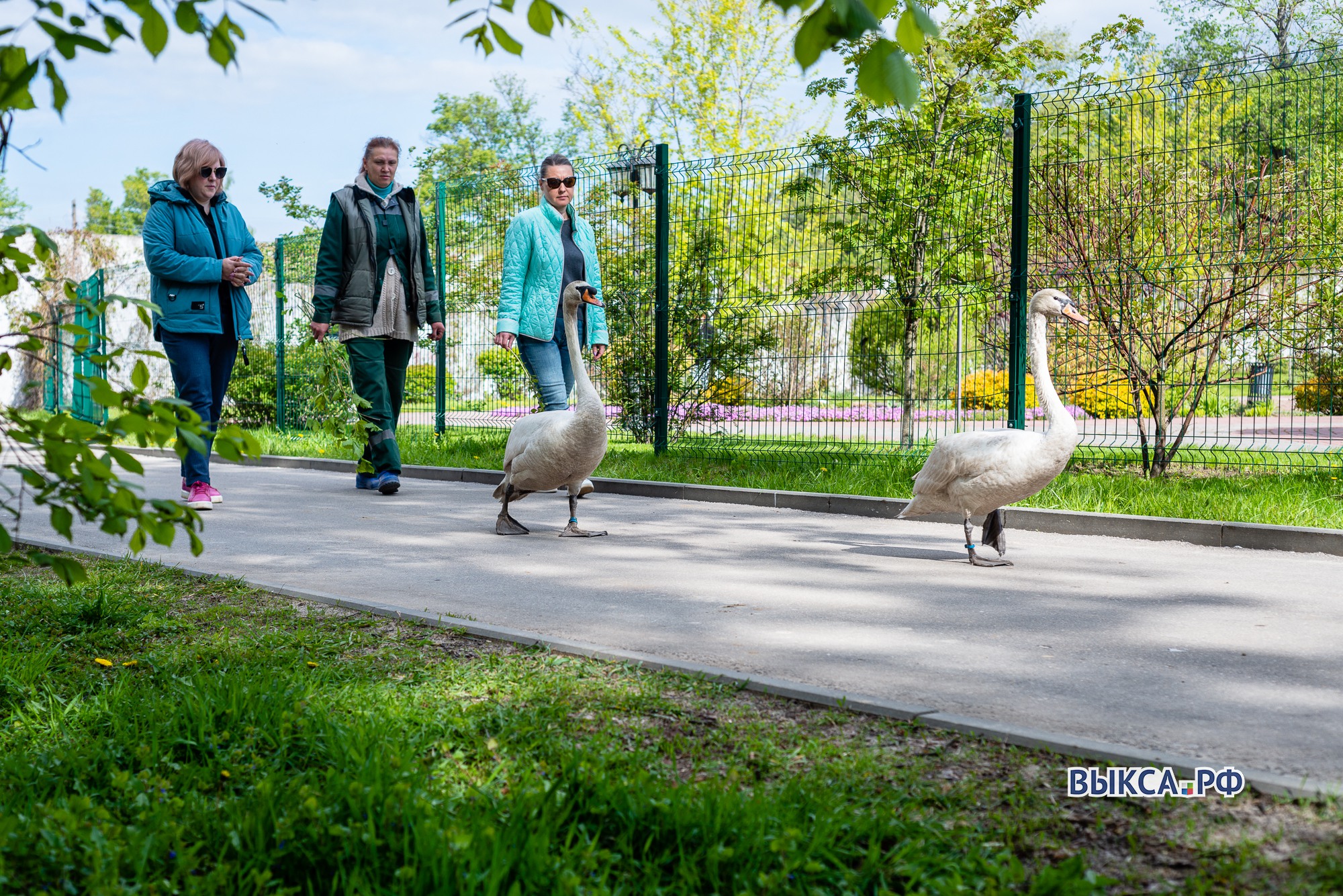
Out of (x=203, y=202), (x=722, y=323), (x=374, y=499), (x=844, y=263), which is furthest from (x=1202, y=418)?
(x=203, y=202)

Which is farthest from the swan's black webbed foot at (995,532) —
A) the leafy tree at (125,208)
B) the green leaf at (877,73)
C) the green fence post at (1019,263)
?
the leafy tree at (125,208)

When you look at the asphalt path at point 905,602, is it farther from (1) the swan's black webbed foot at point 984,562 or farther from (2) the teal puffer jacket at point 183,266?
(2) the teal puffer jacket at point 183,266

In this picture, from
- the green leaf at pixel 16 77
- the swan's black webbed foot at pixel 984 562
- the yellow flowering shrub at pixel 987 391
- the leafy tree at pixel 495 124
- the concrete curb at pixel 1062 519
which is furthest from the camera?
the leafy tree at pixel 495 124

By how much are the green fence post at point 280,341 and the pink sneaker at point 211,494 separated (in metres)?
8.36

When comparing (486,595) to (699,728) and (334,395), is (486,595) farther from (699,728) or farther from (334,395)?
(334,395)

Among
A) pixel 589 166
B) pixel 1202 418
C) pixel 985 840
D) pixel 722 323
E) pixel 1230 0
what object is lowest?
pixel 985 840

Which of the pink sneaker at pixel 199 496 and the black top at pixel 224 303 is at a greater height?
the black top at pixel 224 303

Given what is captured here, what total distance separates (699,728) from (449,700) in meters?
0.81

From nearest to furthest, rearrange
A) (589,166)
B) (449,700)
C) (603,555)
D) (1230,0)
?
(449,700) → (603,555) → (589,166) → (1230,0)

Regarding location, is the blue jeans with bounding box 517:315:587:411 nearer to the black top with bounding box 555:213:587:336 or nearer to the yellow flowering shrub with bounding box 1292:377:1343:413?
the black top with bounding box 555:213:587:336

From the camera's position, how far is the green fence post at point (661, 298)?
12203 mm

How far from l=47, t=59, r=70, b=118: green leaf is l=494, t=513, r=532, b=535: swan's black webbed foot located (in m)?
5.40

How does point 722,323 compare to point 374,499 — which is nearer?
point 374,499

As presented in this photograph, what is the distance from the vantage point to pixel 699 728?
A: 3.26m
